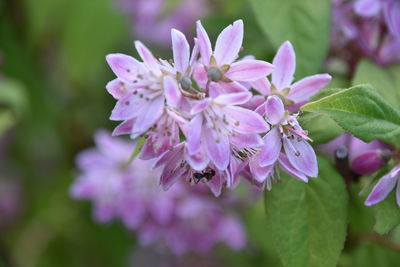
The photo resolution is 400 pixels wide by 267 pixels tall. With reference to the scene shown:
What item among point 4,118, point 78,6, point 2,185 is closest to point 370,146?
point 4,118

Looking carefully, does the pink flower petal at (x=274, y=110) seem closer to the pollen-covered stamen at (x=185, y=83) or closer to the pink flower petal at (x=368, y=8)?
the pollen-covered stamen at (x=185, y=83)

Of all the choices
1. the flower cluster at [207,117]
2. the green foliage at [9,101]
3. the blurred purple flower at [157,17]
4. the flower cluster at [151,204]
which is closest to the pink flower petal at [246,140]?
the flower cluster at [207,117]

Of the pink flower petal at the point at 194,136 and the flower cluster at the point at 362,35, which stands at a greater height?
the pink flower petal at the point at 194,136

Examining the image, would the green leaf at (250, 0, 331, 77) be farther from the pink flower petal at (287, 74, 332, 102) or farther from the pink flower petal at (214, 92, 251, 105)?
the pink flower petal at (214, 92, 251, 105)

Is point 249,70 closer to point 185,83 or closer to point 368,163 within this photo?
point 185,83

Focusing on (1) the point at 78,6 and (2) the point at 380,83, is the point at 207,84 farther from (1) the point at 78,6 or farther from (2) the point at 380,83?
(1) the point at 78,6

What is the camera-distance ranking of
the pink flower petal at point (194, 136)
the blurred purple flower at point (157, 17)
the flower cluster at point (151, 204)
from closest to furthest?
the pink flower petal at point (194, 136) → the flower cluster at point (151, 204) → the blurred purple flower at point (157, 17)
